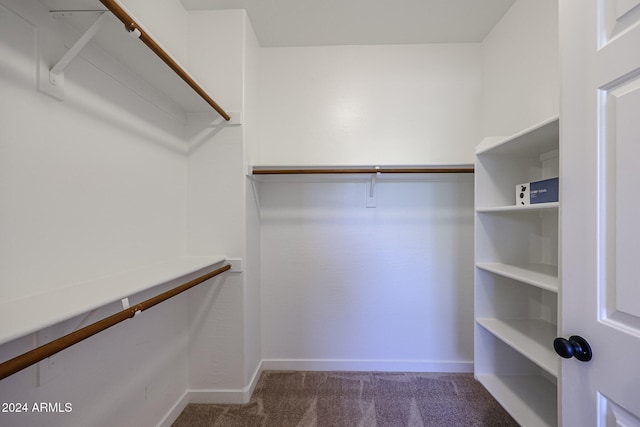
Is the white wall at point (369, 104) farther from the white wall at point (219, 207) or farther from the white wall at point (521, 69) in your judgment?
the white wall at point (219, 207)

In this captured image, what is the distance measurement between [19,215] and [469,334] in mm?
2550

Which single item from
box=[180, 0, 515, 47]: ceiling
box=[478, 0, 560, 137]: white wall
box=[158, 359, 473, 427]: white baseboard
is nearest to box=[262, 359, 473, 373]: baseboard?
box=[158, 359, 473, 427]: white baseboard

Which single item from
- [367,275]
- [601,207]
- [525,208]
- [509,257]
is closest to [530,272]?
[509,257]

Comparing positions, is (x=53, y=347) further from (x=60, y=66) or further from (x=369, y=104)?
(x=369, y=104)

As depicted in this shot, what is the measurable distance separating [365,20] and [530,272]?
1822mm

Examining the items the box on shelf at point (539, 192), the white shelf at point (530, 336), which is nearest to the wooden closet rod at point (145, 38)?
the box on shelf at point (539, 192)

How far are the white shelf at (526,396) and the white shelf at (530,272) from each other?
595 mm

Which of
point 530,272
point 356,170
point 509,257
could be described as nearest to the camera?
point 530,272

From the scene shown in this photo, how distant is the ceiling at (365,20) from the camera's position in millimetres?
1630

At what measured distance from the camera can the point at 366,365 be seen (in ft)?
6.56

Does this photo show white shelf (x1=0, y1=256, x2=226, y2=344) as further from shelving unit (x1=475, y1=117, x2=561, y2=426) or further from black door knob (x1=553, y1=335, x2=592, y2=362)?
shelving unit (x1=475, y1=117, x2=561, y2=426)

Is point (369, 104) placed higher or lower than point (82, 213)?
higher

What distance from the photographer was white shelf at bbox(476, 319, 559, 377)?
1.07 meters

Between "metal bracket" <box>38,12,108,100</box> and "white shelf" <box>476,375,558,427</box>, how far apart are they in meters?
2.19
